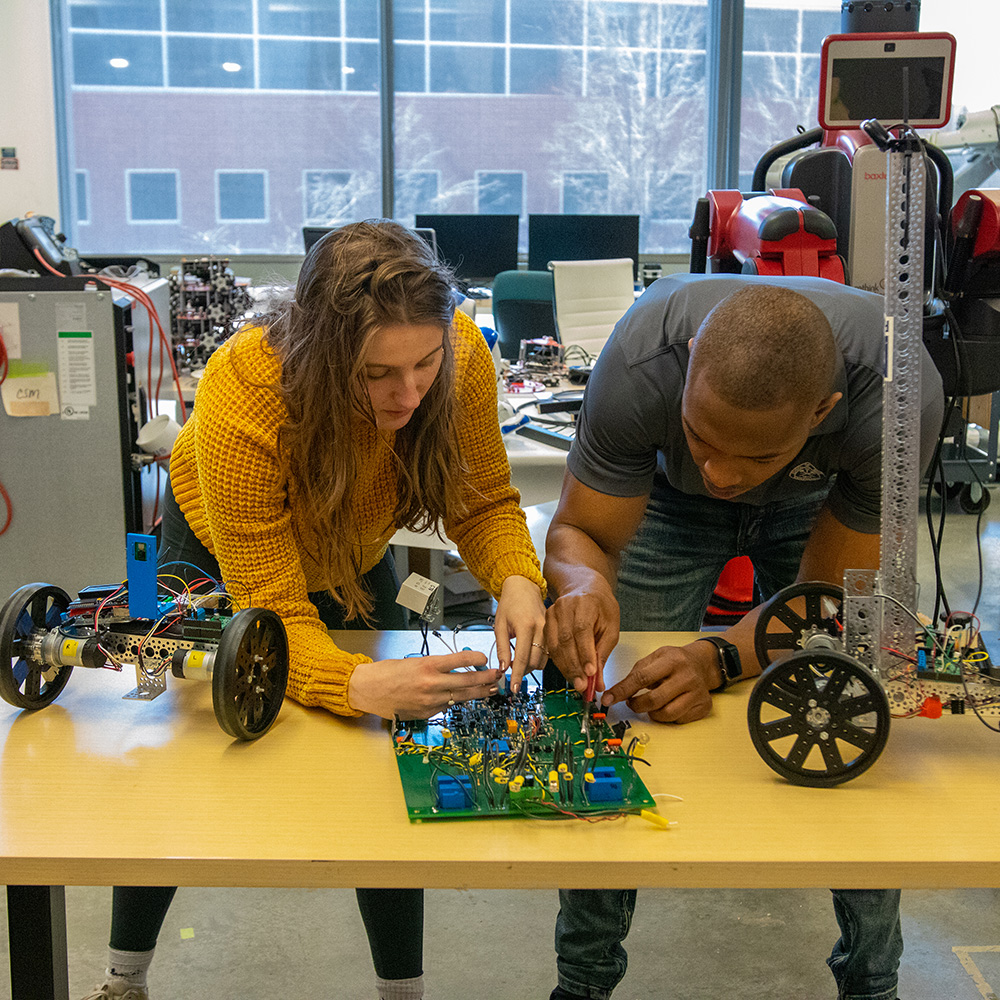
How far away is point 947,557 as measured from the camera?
4.09 metres

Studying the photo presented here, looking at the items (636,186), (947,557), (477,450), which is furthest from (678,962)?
(636,186)

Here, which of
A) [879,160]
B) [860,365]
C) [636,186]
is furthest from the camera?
[636,186]

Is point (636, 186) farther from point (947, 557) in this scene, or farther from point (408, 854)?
point (408, 854)

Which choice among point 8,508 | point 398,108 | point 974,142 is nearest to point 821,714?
point 8,508

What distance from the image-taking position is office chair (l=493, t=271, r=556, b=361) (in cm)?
430

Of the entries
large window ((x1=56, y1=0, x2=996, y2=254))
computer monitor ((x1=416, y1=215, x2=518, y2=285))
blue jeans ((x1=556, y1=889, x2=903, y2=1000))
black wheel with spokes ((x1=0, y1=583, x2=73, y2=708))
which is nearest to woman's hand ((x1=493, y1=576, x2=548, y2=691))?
blue jeans ((x1=556, y1=889, x2=903, y2=1000))

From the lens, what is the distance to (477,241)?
5.09 m

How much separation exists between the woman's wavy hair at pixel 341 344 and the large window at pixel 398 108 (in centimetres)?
514

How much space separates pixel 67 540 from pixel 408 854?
210 cm

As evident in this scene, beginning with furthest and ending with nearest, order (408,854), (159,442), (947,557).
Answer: (947,557) < (159,442) < (408,854)

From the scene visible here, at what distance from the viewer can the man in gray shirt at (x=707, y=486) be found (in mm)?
1201

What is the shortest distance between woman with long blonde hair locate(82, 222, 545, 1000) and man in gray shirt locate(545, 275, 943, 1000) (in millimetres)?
170

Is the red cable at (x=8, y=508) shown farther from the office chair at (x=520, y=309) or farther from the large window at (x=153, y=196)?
the large window at (x=153, y=196)

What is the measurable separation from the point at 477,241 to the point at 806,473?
12.7 ft
